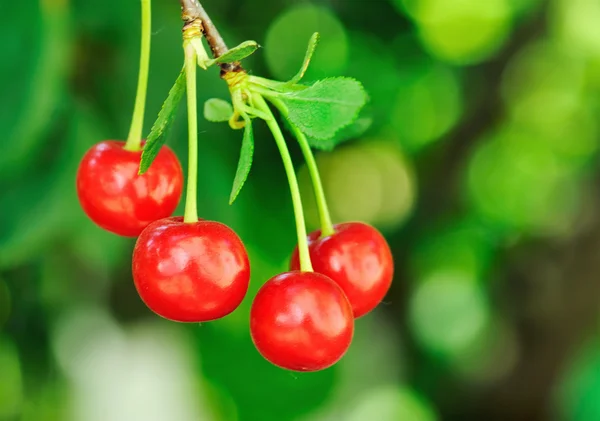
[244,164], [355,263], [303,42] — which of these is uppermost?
[244,164]

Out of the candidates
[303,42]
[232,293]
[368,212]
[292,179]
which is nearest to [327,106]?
[292,179]

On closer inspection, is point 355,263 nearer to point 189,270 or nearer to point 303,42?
point 189,270

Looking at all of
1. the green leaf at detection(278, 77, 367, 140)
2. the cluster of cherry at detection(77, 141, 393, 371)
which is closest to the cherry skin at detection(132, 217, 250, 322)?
the cluster of cherry at detection(77, 141, 393, 371)

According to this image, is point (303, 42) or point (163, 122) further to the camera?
point (303, 42)

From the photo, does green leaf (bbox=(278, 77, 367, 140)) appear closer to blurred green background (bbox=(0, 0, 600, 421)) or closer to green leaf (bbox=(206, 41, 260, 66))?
green leaf (bbox=(206, 41, 260, 66))

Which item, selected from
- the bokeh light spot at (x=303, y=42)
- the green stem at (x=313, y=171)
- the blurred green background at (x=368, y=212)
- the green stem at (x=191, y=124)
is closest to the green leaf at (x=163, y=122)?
the green stem at (x=191, y=124)

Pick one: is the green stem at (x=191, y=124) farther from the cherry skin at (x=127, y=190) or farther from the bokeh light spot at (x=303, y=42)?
the bokeh light spot at (x=303, y=42)
